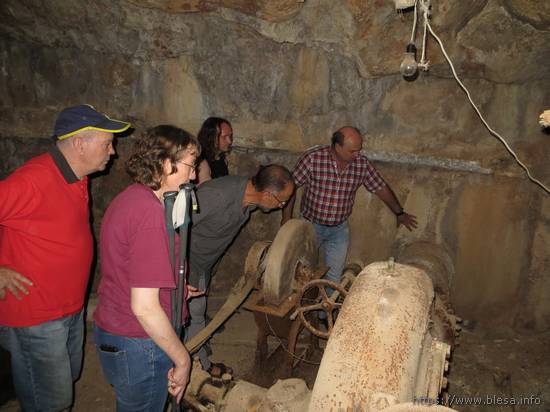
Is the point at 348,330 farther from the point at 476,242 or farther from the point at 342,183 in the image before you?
the point at 476,242

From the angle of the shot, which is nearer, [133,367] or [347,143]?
[133,367]

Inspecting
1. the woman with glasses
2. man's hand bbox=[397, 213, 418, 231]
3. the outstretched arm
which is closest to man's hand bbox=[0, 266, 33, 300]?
the woman with glasses

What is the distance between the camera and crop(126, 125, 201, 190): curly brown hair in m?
1.89

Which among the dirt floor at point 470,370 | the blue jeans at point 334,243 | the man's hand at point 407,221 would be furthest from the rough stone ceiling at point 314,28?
the dirt floor at point 470,370

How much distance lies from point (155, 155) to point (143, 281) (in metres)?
0.63

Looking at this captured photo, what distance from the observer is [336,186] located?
13.9 feet

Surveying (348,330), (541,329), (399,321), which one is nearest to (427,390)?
(399,321)

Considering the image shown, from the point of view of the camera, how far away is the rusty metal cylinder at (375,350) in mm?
1707

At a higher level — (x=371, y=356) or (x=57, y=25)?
(x=57, y=25)

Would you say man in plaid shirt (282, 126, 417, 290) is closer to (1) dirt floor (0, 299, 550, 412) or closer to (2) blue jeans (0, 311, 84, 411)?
(1) dirt floor (0, 299, 550, 412)

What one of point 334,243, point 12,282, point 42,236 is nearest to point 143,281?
point 42,236

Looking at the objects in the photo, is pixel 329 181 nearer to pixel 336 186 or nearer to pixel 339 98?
pixel 336 186

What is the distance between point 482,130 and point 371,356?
11.6 ft

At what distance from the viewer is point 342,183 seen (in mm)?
4234
